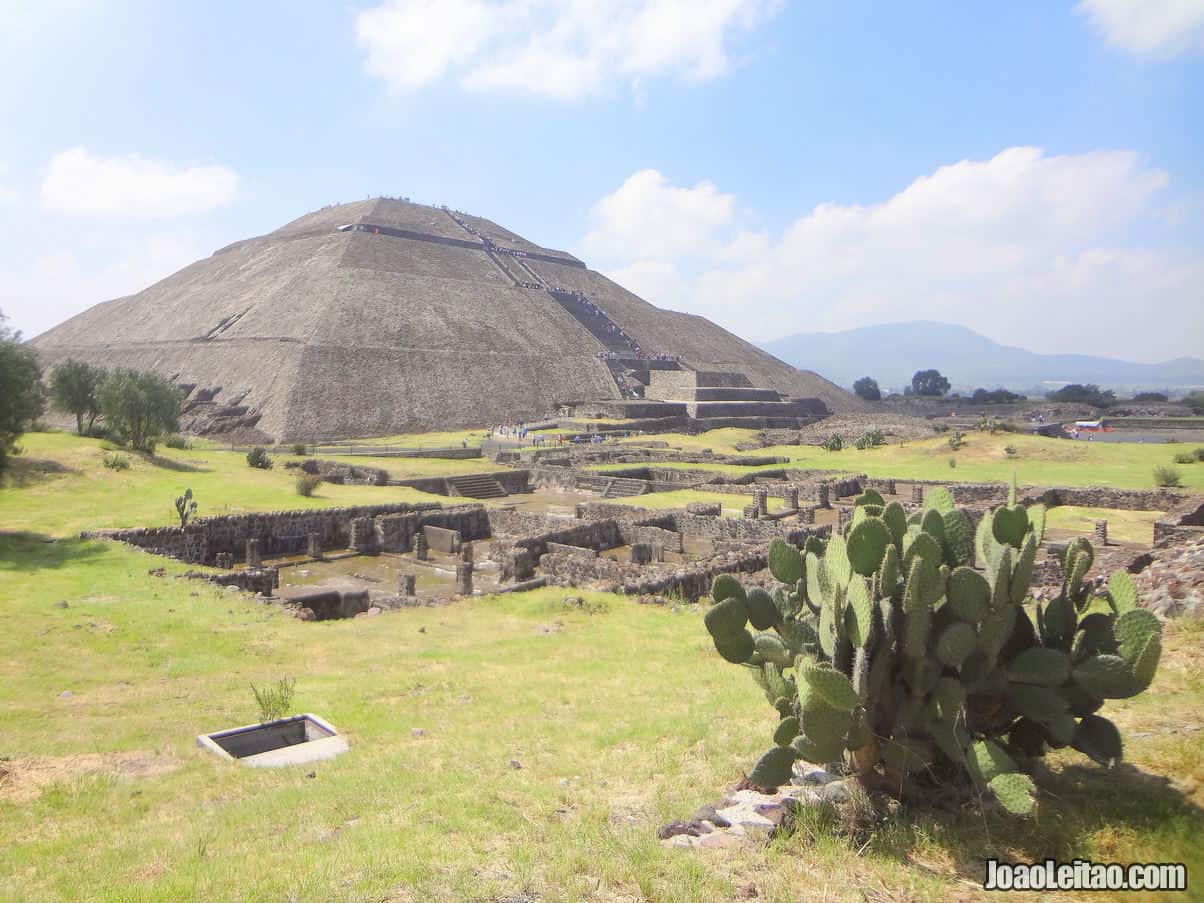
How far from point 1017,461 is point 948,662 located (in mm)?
37625

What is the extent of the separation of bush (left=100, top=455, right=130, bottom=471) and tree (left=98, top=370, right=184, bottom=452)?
12.8 ft

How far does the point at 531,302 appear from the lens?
96.1 metres

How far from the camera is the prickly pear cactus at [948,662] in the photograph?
14.8ft

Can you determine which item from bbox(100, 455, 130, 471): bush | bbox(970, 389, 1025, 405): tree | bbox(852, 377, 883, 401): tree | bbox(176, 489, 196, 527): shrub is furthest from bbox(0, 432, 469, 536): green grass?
bbox(852, 377, 883, 401): tree

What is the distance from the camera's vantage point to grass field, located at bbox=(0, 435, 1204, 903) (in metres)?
4.29

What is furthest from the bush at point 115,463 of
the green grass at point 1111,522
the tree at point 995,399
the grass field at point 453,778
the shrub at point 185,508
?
the tree at point 995,399

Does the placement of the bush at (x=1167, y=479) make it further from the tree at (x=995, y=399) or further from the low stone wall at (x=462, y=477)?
the tree at (x=995, y=399)

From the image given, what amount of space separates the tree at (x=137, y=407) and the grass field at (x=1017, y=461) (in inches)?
981

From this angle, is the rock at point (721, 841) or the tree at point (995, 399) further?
the tree at point (995, 399)

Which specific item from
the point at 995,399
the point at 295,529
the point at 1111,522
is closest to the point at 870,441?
the point at 1111,522

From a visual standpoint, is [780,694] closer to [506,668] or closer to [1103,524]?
[506,668]

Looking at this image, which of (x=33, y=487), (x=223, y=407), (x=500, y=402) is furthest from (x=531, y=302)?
(x=33, y=487)

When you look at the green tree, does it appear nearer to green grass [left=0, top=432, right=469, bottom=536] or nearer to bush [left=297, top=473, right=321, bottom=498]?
green grass [left=0, top=432, right=469, bottom=536]

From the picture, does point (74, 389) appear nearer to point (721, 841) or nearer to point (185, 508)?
point (185, 508)
